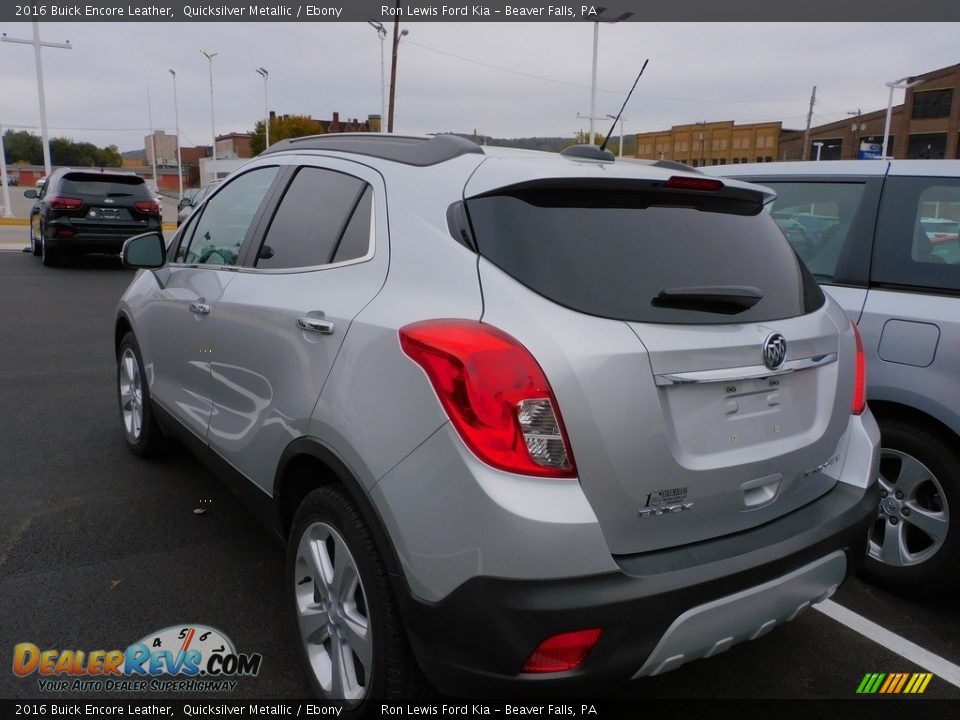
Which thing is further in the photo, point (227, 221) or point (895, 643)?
point (227, 221)

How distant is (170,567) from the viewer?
3.36m

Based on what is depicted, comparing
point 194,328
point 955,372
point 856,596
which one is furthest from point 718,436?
point 194,328

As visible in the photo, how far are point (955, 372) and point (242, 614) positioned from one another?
2.93 meters

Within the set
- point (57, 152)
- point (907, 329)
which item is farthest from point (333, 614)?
point (57, 152)

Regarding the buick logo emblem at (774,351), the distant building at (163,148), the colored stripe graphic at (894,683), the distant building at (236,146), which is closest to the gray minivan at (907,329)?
the colored stripe graphic at (894,683)

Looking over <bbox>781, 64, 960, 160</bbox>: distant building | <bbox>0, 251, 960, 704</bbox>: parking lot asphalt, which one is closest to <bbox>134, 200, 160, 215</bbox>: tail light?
<bbox>0, 251, 960, 704</bbox>: parking lot asphalt

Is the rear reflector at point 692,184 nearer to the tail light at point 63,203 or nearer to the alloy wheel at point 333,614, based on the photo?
the alloy wheel at point 333,614

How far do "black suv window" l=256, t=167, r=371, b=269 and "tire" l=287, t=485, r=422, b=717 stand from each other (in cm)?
82

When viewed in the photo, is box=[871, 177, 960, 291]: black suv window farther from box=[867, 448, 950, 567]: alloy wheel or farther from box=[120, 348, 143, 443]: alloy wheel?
box=[120, 348, 143, 443]: alloy wheel

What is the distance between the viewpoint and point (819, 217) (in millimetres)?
3775

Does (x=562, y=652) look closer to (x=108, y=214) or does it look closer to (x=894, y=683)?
(x=894, y=683)

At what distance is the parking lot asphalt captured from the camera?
8.93 ft

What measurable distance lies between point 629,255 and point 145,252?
2765 millimetres
